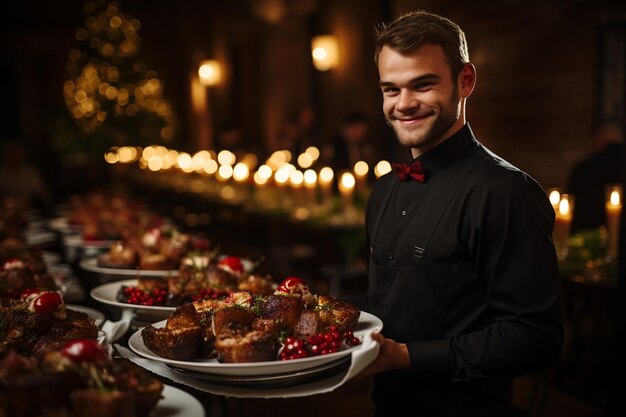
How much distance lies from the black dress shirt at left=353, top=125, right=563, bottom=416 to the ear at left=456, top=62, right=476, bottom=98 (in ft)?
0.38

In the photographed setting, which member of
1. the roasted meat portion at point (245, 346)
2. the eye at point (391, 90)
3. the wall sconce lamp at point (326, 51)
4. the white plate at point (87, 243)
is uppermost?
the wall sconce lamp at point (326, 51)

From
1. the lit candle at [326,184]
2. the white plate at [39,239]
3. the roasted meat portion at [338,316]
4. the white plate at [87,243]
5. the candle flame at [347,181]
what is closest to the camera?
the roasted meat portion at [338,316]

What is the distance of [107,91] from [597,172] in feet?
26.1

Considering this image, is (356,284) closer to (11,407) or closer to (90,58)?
(11,407)

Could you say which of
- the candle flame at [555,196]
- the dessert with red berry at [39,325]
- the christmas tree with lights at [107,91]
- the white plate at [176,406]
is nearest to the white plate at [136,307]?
the dessert with red berry at [39,325]

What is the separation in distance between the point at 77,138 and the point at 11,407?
10927 mm

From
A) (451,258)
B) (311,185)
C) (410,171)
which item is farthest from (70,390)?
(311,185)

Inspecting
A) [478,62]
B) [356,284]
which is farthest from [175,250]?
[478,62]

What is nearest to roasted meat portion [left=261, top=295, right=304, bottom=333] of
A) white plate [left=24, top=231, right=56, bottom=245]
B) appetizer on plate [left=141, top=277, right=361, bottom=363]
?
appetizer on plate [left=141, top=277, right=361, bottom=363]

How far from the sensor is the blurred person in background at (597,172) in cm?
630

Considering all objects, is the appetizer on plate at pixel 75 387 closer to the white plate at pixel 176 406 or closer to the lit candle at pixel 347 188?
the white plate at pixel 176 406

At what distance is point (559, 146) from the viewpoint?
23.5 ft

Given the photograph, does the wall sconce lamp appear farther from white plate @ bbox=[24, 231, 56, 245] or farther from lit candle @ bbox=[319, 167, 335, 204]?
white plate @ bbox=[24, 231, 56, 245]

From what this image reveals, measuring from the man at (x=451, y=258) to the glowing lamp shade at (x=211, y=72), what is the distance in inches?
609
